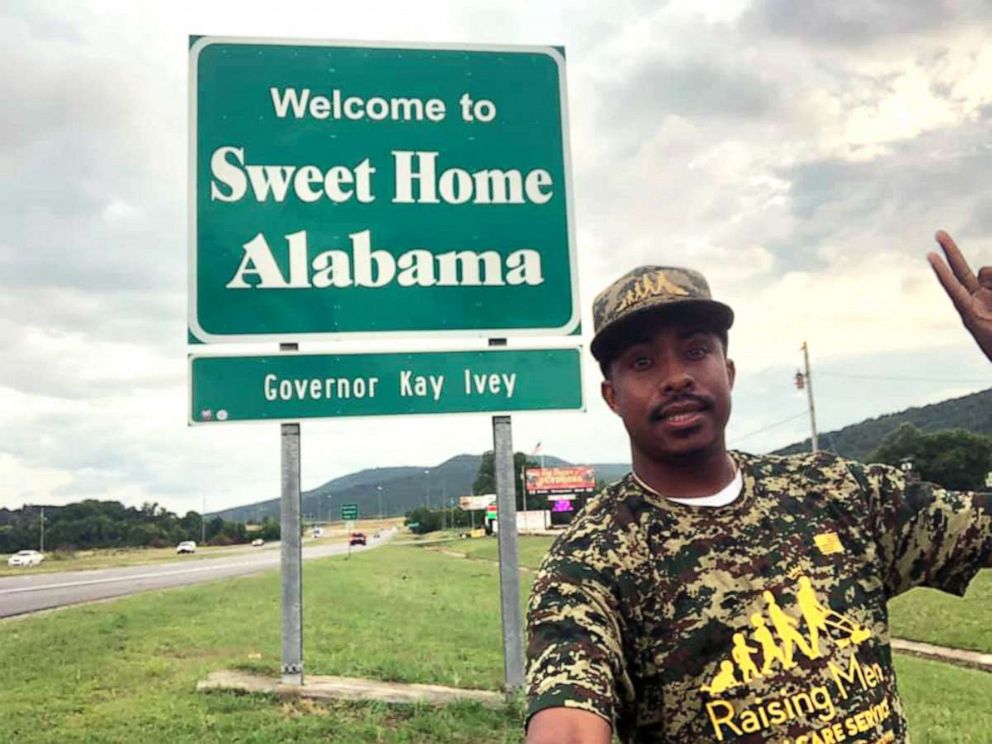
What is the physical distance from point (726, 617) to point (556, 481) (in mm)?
87354

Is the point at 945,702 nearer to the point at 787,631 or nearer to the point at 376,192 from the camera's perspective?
the point at 376,192

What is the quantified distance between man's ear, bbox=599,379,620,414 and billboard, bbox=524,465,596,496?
3358 inches

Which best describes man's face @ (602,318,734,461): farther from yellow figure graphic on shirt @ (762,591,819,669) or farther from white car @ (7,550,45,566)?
white car @ (7,550,45,566)

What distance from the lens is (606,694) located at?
142 centimetres

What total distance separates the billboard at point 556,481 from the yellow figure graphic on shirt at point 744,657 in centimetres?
8560

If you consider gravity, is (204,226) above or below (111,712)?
above

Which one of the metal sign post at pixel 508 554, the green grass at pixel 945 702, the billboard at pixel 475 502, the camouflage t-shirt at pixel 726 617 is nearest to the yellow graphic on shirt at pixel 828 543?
the camouflage t-shirt at pixel 726 617

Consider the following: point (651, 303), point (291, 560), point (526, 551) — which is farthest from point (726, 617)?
point (526, 551)

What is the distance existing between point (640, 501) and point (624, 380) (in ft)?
0.86

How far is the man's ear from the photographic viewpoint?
6.19ft

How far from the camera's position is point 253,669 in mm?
6602

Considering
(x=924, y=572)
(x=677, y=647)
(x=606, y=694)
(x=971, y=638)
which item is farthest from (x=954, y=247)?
(x=971, y=638)

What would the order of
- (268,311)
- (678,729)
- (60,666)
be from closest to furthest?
(678,729), (268,311), (60,666)

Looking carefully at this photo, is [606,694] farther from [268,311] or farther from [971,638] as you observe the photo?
[971,638]
